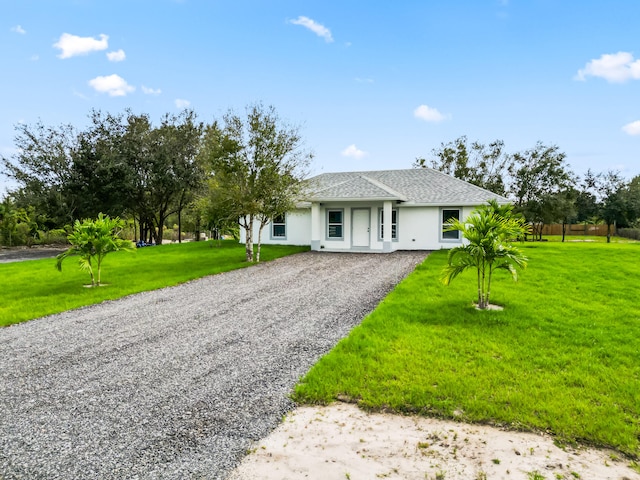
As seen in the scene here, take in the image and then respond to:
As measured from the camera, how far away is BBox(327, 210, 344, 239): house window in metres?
18.2

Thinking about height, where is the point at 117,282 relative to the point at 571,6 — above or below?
below

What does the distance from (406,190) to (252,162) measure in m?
10.1

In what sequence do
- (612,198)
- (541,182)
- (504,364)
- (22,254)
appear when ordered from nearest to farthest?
1. (504,364)
2. (22,254)
3. (541,182)
4. (612,198)

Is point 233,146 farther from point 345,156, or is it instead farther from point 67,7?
point 345,156

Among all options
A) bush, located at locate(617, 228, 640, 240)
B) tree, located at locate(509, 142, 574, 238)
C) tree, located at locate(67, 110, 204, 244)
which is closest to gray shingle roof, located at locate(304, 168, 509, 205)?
tree, located at locate(67, 110, 204, 244)

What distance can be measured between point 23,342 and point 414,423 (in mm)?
5849

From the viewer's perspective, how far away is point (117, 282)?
10.4 metres

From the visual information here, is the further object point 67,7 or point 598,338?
point 67,7

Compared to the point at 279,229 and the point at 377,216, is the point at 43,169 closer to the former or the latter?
the point at 279,229

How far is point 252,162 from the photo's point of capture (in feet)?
45.2

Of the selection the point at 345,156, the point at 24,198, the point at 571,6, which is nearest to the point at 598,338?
the point at 571,6

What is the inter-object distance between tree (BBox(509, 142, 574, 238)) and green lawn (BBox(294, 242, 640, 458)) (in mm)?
26298

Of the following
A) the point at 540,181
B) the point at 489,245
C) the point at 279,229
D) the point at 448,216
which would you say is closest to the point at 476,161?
the point at 540,181

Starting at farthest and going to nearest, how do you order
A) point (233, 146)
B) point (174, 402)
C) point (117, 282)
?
point (233, 146) → point (117, 282) → point (174, 402)
